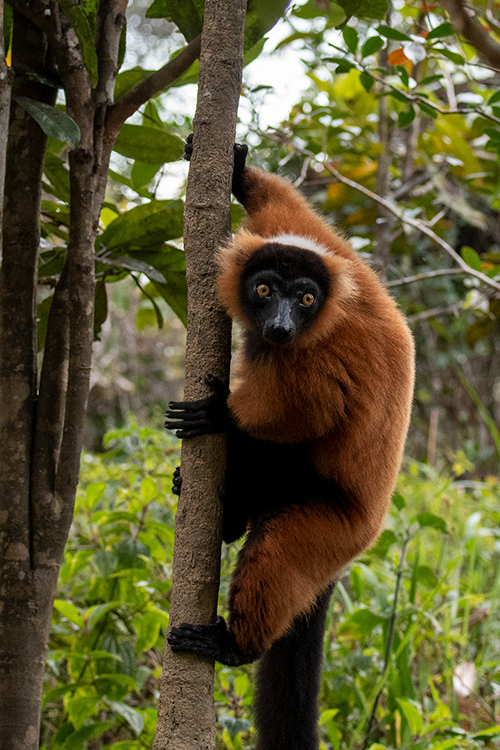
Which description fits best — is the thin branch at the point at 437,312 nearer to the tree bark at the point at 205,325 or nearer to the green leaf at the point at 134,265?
the green leaf at the point at 134,265

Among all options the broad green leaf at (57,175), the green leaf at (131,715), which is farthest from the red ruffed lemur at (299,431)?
the broad green leaf at (57,175)

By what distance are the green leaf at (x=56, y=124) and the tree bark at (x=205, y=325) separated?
36 centimetres

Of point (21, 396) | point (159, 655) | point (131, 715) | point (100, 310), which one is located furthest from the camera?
point (159, 655)

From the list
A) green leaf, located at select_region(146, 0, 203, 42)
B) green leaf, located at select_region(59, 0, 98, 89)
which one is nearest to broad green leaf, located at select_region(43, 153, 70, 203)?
green leaf, located at select_region(59, 0, 98, 89)

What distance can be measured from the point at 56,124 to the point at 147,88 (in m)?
0.41

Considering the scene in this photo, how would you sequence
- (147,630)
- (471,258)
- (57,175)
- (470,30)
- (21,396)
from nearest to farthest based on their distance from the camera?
(470,30)
(21,396)
(57,175)
(147,630)
(471,258)

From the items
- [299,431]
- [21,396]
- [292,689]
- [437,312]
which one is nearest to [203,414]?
[299,431]

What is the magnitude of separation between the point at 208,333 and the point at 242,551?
0.84m

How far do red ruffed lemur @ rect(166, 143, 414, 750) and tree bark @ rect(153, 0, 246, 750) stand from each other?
0.62 ft

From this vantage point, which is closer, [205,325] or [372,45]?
[205,325]

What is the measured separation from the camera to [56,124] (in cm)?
192

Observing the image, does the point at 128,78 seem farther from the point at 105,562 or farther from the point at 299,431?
the point at 105,562

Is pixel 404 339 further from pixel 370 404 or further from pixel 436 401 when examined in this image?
pixel 436 401

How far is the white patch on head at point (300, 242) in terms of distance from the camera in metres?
2.50
